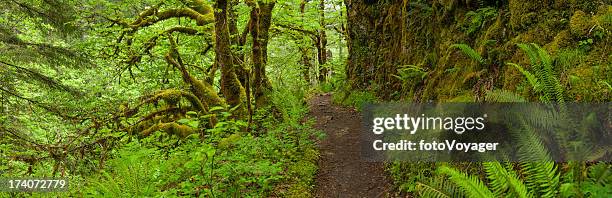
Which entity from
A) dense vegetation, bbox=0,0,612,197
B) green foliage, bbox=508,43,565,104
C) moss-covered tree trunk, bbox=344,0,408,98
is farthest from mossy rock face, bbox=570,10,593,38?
moss-covered tree trunk, bbox=344,0,408,98

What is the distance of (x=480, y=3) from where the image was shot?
6.74 m

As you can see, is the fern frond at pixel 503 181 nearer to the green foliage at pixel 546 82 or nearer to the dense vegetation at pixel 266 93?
the dense vegetation at pixel 266 93

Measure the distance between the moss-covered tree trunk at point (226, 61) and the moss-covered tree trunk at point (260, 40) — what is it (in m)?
0.54

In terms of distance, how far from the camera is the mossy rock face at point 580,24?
14.6 feet

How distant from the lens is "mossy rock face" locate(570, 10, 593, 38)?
14.6 feet

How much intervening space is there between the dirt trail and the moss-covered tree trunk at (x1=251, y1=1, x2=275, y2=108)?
1.65m

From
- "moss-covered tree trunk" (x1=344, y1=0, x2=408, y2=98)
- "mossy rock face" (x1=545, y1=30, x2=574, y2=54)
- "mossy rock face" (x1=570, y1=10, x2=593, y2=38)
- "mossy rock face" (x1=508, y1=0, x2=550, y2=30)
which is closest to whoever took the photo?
"mossy rock face" (x1=570, y1=10, x2=593, y2=38)

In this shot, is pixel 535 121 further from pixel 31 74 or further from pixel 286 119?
pixel 31 74

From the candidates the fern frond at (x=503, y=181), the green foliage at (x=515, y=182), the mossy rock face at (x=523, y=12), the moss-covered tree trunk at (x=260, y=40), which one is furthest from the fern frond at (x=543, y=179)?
the moss-covered tree trunk at (x=260, y=40)

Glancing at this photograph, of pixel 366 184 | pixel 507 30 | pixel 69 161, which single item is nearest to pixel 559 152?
pixel 507 30

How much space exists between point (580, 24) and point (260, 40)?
6.72 meters

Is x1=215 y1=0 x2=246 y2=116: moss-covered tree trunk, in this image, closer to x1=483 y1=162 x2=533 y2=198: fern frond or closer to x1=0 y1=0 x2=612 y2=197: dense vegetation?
x1=0 y1=0 x2=612 y2=197: dense vegetation

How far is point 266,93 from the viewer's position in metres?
10.5

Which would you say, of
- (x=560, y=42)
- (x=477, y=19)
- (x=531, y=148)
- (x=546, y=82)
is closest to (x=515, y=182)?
(x=531, y=148)
